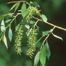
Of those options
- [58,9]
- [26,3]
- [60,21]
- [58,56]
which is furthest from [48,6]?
[26,3]

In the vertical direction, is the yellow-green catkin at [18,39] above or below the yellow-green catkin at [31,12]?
below

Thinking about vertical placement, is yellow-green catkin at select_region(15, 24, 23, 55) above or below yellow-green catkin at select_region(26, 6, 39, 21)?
below

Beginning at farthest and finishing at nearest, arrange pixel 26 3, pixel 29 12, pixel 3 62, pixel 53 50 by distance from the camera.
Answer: pixel 53 50 → pixel 3 62 → pixel 26 3 → pixel 29 12

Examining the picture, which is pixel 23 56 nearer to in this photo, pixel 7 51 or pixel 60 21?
pixel 7 51

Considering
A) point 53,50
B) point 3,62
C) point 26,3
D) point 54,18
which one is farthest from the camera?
point 53,50

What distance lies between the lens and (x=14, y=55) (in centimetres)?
300

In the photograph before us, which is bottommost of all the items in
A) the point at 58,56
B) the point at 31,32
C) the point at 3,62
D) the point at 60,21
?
the point at 58,56

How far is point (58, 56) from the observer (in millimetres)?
3572

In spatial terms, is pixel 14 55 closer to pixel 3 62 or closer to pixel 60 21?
pixel 3 62

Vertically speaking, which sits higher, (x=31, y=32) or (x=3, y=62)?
(x=31, y=32)

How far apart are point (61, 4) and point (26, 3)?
1.28m

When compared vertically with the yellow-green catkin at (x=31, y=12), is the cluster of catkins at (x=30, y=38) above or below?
below

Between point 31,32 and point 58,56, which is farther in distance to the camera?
point 58,56

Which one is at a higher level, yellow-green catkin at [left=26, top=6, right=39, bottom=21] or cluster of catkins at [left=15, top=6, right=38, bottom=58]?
yellow-green catkin at [left=26, top=6, right=39, bottom=21]
